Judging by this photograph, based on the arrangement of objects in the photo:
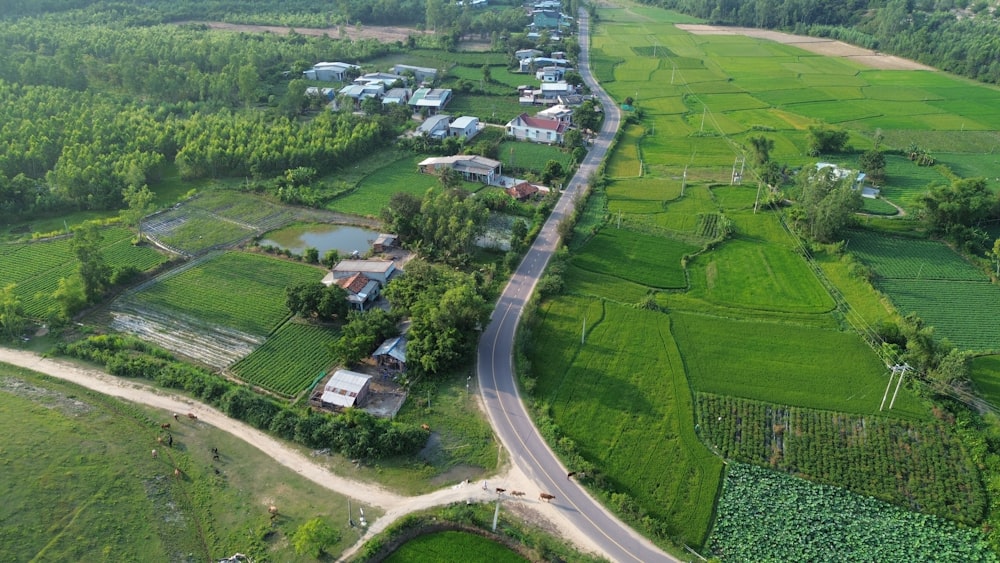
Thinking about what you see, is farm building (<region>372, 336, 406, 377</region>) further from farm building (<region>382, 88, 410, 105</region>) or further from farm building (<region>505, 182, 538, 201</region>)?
farm building (<region>382, 88, 410, 105</region>)

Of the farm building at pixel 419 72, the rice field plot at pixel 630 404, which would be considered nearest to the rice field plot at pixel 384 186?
the rice field plot at pixel 630 404

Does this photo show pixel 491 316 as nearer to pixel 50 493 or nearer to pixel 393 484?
pixel 393 484

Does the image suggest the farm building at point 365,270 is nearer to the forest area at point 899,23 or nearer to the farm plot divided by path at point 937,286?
the farm plot divided by path at point 937,286

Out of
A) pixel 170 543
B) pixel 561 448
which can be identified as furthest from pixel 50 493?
pixel 561 448

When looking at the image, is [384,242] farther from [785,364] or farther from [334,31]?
[334,31]

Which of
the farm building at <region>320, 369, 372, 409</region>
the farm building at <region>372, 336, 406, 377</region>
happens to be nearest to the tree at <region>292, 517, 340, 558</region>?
the farm building at <region>320, 369, 372, 409</region>

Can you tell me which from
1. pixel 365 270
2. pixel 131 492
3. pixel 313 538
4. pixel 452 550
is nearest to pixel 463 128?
pixel 365 270
